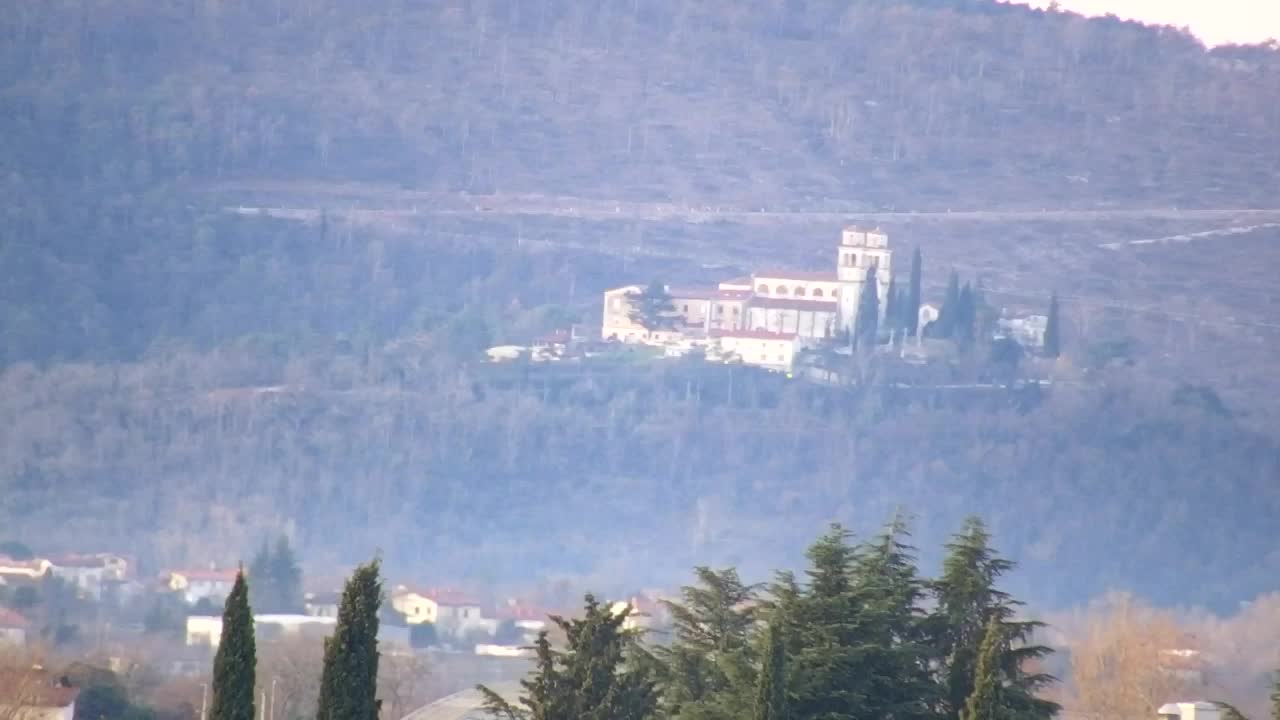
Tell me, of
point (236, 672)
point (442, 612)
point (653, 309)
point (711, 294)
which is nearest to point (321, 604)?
point (442, 612)

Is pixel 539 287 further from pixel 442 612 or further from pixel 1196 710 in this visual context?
pixel 1196 710

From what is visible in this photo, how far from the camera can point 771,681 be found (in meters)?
19.8

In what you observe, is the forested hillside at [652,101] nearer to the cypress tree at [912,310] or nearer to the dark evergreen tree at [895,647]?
the cypress tree at [912,310]

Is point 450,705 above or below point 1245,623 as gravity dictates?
below

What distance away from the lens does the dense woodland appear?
102 metres

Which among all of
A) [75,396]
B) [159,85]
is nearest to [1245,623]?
[75,396]

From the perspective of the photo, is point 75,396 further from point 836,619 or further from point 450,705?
point 836,619

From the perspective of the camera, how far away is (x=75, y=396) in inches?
4422

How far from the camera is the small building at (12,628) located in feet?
161

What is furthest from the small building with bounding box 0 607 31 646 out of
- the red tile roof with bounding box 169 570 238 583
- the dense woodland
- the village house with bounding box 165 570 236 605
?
the dense woodland

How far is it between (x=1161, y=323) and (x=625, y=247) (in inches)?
985

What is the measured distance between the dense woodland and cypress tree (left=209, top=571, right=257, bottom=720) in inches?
2409

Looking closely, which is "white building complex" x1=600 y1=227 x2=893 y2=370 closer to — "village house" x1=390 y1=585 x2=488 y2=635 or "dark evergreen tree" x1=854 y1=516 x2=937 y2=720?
"village house" x1=390 y1=585 x2=488 y2=635

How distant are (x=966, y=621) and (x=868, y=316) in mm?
93719
